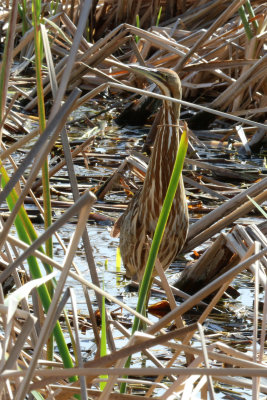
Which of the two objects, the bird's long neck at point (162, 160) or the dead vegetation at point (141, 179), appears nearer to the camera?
the dead vegetation at point (141, 179)

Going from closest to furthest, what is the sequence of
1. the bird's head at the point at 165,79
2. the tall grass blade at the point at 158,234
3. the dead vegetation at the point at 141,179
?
1. the dead vegetation at the point at 141,179
2. the tall grass blade at the point at 158,234
3. the bird's head at the point at 165,79

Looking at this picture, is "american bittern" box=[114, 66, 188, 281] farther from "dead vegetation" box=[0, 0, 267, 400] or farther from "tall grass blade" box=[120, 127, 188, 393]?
"tall grass blade" box=[120, 127, 188, 393]

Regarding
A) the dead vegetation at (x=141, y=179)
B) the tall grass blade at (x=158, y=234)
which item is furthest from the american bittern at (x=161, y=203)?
the tall grass blade at (x=158, y=234)

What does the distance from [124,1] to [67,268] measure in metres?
5.36

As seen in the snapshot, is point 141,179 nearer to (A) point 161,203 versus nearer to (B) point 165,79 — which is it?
(A) point 161,203

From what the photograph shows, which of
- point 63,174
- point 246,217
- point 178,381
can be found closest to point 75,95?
point 178,381

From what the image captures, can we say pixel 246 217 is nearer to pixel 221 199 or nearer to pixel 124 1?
pixel 221 199

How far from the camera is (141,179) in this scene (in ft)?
12.3

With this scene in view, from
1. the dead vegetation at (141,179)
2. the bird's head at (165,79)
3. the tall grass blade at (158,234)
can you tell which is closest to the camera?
the dead vegetation at (141,179)

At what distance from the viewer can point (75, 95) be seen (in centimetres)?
123

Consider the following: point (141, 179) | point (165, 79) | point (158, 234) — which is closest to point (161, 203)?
point (165, 79)

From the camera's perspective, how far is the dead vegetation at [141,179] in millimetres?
1257

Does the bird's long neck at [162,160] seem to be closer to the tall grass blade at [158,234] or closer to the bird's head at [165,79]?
the bird's head at [165,79]

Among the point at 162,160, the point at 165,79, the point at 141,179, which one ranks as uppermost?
the point at 165,79
